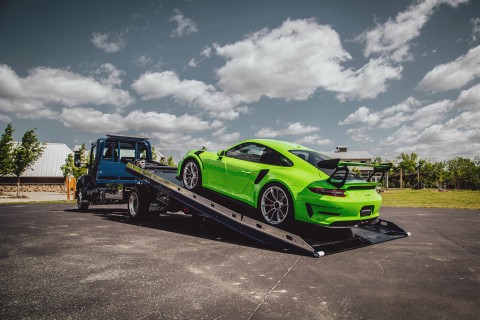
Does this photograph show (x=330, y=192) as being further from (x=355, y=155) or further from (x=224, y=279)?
(x=355, y=155)

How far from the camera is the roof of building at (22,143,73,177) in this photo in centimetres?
4319

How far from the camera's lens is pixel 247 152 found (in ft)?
19.4

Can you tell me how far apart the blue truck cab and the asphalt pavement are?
3.91m

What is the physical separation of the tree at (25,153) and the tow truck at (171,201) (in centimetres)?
1963

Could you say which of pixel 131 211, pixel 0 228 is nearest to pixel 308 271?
pixel 131 211

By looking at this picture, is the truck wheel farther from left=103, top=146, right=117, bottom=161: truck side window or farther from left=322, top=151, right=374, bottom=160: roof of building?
left=322, top=151, right=374, bottom=160: roof of building

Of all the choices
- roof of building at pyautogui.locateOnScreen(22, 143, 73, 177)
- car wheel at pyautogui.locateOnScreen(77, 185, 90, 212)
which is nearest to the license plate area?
car wheel at pyautogui.locateOnScreen(77, 185, 90, 212)

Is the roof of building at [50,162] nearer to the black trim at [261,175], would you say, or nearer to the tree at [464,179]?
the black trim at [261,175]

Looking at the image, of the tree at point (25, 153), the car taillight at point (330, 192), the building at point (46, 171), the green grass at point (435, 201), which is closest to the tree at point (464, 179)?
the green grass at point (435, 201)

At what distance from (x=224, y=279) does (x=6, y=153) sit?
29.8 meters

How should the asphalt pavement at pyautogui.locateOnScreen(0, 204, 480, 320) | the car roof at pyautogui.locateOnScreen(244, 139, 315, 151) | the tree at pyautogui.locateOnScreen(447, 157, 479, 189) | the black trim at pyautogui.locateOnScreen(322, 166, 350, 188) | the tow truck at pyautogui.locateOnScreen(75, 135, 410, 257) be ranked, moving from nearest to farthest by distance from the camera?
the asphalt pavement at pyautogui.locateOnScreen(0, 204, 480, 320) < the black trim at pyautogui.locateOnScreen(322, 166, 350, 188) < the tow truck at pyautogui.locateOnScreen(75, 135, 410, 257) < the car roof at pyautogui.locateOnScreen(244, 139, 315, 151) < the tree at pyautogui.locateOnScreen(447, 157, 479, 189)

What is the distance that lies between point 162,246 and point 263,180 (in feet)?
6.80

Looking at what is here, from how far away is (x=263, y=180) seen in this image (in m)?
5.32

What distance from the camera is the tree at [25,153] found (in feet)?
83.5
